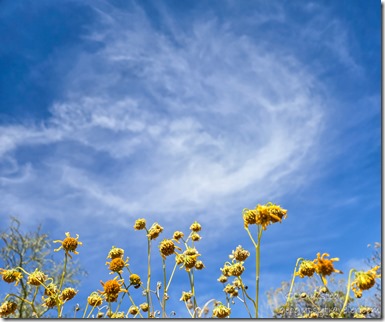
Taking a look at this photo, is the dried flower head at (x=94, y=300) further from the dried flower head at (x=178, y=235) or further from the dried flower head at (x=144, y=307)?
the dried flower head at (x=178, y=235)

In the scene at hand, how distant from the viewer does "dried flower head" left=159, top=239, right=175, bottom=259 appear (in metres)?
3.43

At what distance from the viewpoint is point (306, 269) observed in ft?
7.39

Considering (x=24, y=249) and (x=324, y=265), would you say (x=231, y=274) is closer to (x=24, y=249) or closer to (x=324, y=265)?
(x=324, y=265)

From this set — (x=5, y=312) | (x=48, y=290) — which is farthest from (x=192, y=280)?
(x=5, y=312)

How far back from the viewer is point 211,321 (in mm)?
2396

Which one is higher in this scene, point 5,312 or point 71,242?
point 71,242

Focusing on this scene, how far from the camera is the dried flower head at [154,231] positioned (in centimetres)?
402

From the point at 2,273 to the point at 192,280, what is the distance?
1.47 m

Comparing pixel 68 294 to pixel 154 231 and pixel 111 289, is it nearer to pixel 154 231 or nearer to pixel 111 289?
pixel 111 289

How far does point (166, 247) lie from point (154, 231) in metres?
0.62

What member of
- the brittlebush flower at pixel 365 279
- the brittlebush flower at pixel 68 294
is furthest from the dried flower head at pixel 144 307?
the brittlebush flower at pixel 365 279

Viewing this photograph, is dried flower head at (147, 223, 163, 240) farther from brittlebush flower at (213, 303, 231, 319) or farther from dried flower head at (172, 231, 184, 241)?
brittlebush flower at (213, 303, 231, 319)

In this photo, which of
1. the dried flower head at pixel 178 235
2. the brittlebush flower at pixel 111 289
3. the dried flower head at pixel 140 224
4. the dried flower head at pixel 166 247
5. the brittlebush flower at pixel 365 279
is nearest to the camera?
the brittlebush flower at pixel 365 279

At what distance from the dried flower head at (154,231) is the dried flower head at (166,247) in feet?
1.91
